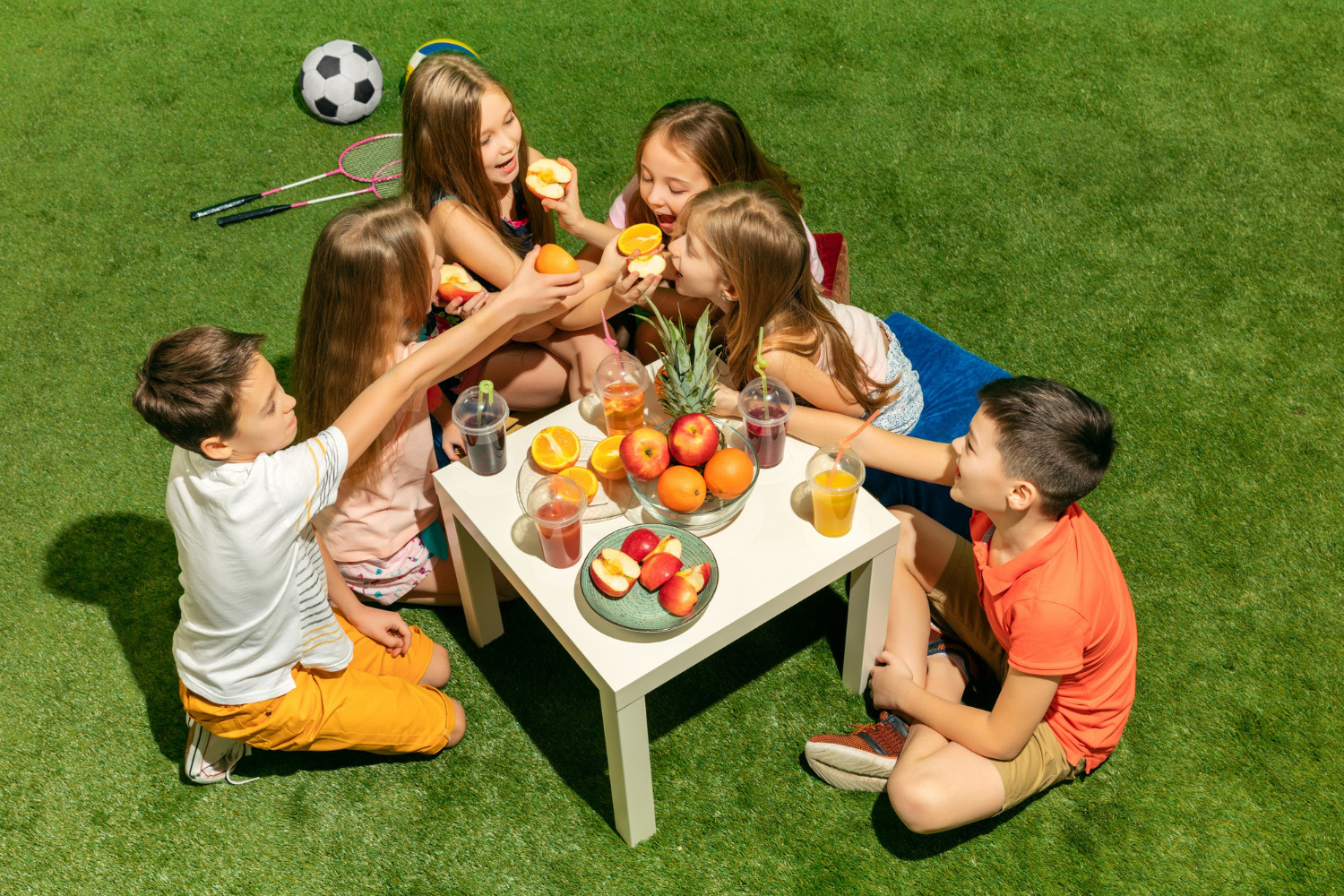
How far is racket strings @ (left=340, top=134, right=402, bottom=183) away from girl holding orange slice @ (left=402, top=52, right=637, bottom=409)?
5.08ft

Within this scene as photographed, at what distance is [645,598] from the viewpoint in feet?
7.93

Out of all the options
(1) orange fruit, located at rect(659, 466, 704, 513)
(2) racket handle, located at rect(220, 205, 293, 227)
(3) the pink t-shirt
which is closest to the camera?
(1) orange fruit, located at rect(659, 466, 704, 513)

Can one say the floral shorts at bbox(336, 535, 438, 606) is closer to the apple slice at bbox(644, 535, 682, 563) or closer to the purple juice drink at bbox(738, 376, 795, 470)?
the apple slice at bbox(644, 535, 682, 563)

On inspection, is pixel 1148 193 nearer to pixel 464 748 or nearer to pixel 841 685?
pixel 841 685

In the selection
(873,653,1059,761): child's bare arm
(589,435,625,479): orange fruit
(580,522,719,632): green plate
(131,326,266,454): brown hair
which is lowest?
(873,653,1059,761): child's bare arm

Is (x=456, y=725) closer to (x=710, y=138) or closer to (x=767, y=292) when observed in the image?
(x=767, y=292)

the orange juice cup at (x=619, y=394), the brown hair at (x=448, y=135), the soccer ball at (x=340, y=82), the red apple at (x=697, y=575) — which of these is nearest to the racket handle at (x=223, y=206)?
the soccer ball at (x=340, y=82)

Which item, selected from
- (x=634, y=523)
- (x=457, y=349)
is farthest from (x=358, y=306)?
(x=634, y=523)

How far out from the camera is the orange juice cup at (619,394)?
280 centimetres

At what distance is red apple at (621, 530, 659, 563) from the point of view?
2475 millimetres

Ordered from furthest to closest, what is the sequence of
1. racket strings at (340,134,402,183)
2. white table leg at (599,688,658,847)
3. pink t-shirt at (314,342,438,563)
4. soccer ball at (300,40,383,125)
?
soccer ball at (300,40,383,125) → racket strings at (340,134,402,183) → pink t-shirt at (314,342,438,563) → white table leg at (599,688,658,847)

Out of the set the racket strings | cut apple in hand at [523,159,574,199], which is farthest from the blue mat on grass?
the racket strings

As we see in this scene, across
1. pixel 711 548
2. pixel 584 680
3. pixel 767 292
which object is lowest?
pixel 584 680

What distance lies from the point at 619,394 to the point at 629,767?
0.97 meters
